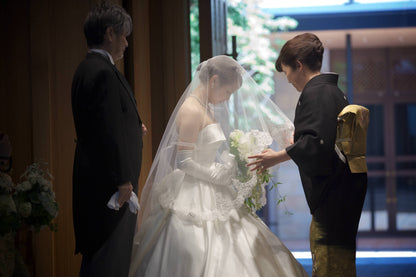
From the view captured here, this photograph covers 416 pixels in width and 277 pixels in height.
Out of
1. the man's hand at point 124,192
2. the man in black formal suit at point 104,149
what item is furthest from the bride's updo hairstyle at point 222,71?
the man's hand at point 124,192

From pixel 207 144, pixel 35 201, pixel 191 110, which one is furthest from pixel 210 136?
pixel 35 201

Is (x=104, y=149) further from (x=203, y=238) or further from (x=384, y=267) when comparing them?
(x=384, y=267)

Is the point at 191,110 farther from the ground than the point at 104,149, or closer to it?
farther from the ground

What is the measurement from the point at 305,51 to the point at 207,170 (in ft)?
2.76

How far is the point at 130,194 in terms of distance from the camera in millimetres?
2043

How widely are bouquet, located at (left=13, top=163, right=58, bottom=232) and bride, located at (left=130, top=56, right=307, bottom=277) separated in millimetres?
525

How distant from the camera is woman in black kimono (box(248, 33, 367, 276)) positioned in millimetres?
2219

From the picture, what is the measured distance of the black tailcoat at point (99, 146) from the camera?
1.98 m

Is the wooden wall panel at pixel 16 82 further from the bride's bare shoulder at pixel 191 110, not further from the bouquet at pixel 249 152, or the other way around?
the bouquet at pixel 249 152

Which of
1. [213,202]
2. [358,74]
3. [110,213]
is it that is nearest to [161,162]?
[213,202]

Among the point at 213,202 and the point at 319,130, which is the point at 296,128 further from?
the point at 213,202

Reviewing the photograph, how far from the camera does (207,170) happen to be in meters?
2.46

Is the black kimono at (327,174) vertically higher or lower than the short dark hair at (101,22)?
lower

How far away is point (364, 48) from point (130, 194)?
5160 millimetres
